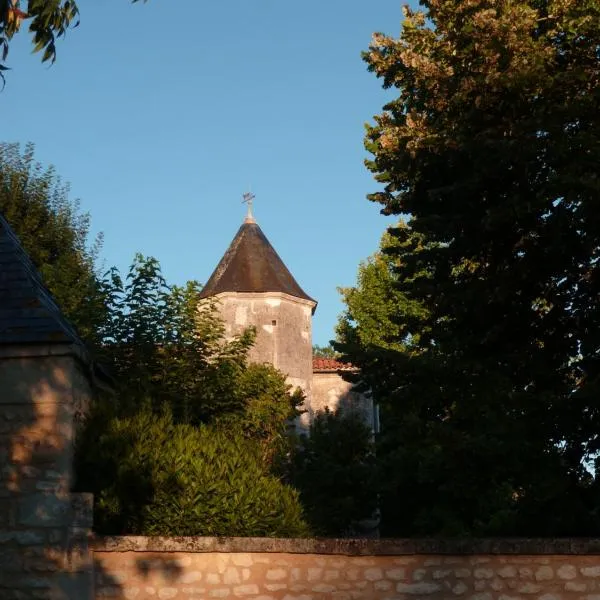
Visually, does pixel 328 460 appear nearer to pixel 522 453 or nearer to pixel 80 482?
pixel 522 453

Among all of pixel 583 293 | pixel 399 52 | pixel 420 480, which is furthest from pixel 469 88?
pixel 420 480

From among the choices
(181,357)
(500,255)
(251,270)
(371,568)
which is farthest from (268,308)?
(371,568)

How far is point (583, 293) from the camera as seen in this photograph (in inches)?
486

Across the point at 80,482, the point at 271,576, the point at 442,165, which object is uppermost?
the point at 442,165

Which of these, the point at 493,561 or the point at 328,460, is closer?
the point at 493,561

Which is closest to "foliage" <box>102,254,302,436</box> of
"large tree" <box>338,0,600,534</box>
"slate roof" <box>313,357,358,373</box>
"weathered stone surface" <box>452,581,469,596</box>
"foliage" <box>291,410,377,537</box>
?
"foliage" <box>291,410,377,537</box>

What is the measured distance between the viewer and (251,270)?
29.3m

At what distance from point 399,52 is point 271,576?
8210 mm

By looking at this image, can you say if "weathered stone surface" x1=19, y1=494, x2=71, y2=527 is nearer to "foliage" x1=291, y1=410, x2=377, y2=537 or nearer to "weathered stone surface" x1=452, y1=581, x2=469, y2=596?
"weathered stone surface" x1=452, y1=581, x2=469, y2=596

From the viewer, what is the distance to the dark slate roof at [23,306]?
898cm

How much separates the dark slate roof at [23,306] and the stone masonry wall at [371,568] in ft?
7.07

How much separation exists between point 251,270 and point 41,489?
68.1 ft

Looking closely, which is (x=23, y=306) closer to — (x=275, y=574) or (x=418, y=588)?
(x=275, y=574)

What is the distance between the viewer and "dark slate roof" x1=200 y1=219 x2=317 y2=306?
28.8 meters
